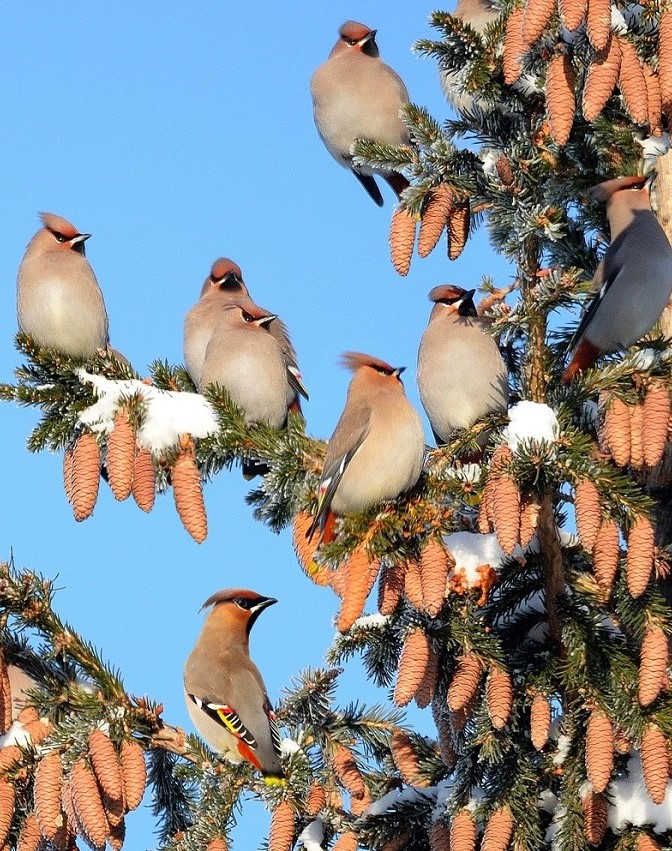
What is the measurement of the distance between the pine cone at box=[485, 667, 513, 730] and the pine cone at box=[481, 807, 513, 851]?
19 cm

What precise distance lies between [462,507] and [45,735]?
1151mm

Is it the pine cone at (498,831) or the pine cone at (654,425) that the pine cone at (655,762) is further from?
the pine cone at (654,425)

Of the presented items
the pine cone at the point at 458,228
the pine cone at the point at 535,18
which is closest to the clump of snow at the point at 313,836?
the pine cone at the point at 458,228

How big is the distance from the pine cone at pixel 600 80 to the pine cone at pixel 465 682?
4.70 feet

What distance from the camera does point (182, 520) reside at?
336cm

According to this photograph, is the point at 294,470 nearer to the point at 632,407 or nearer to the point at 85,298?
the point at 632,407

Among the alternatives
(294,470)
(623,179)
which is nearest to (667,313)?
(623,179)

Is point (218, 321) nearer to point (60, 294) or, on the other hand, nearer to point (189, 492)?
point (60, 294)

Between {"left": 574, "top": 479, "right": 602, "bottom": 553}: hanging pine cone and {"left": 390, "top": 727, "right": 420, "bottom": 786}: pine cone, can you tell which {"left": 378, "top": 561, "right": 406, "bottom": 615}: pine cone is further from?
{"left": 390, "top": 727, "right": 420, "bottom": 786}: pine cone

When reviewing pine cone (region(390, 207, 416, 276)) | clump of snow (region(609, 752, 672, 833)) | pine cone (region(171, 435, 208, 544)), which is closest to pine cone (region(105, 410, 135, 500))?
pine cone (region(171, 435, 208, 544))

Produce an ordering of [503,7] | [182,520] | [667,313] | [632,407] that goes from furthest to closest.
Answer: [667,313] → [503,7] → [182,520] → [632,407]

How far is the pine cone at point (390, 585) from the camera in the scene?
2.98m

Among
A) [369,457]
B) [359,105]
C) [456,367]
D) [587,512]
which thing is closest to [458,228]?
[456,367]

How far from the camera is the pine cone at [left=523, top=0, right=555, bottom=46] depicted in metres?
3.32
